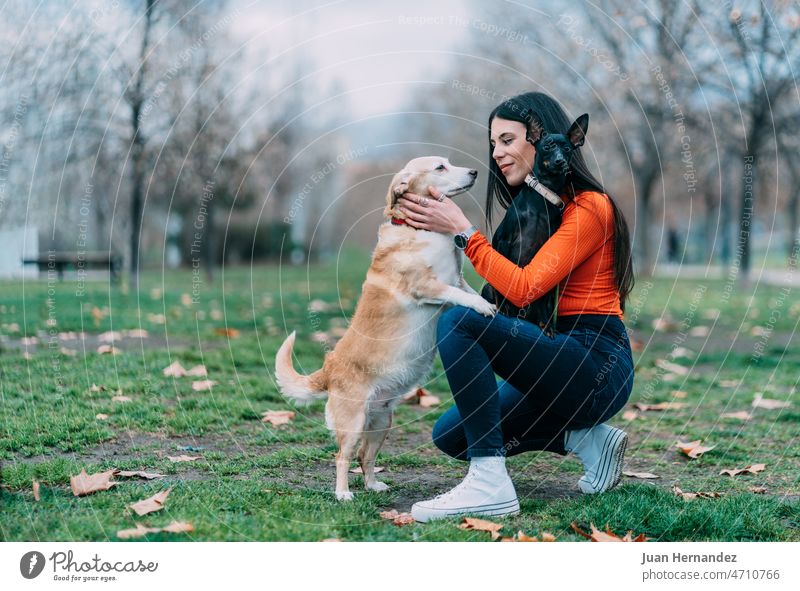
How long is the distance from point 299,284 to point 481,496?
45.5 ft

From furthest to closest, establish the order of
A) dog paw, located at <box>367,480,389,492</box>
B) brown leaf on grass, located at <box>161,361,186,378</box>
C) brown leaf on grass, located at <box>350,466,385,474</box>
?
brown leaf on grass, located at <box>161,361,186,378</box>
brown leaf on grass, located at <box>350,466,385,474</box>
dog paw, located at <box>367,480,389,492</box>

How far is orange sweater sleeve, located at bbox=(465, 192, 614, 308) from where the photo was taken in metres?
3.91

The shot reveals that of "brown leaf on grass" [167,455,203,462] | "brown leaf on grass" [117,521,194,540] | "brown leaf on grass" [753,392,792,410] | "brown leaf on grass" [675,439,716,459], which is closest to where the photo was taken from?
"brown leaf on grass" [117,521,194,540]

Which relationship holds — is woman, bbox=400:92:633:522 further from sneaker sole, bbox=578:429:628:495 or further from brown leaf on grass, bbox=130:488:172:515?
brown leaf on grass, bbox=130:488:172:515

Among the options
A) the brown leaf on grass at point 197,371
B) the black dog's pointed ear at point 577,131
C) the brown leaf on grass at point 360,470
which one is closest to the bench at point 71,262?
the brown leaf on grass at point 197,371

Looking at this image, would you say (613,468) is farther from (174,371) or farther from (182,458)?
(174,371)

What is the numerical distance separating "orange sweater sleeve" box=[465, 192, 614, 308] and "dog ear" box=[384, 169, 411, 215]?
1.94 feet

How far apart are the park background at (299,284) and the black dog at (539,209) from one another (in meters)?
0.80

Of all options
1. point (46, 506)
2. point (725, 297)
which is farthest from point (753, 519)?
point (725, 297)

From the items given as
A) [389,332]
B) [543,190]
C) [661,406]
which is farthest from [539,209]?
[661,406]

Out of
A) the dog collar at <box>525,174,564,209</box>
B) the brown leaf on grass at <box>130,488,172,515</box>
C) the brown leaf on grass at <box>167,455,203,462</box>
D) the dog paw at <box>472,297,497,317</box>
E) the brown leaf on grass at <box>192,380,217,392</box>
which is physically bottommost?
the brown leaf on grass at <box>167,455,203,462</box>

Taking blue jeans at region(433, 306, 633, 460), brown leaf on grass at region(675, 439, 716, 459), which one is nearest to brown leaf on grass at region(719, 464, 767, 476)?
brown leaf on grass at region(675, 439, 716, 459)

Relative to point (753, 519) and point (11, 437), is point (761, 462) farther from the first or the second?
point (11, 437)

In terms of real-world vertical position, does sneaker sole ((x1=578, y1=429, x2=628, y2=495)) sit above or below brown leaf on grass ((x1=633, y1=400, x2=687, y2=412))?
above
